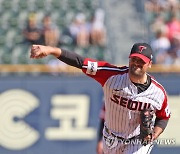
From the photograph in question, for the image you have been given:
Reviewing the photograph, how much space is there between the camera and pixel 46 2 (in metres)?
14.4

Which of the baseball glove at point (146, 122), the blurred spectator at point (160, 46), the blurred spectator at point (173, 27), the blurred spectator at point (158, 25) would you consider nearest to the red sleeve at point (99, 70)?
the baseball glove at point (146, 122)

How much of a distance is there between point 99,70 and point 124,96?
0.39m

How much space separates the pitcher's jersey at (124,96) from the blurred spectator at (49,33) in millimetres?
6515

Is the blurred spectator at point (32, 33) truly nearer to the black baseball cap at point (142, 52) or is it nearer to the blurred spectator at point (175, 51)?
the blurred spectator at point (175, 51)

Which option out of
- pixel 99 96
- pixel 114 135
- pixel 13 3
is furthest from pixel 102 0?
pixel 114 135

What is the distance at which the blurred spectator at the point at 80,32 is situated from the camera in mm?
13203

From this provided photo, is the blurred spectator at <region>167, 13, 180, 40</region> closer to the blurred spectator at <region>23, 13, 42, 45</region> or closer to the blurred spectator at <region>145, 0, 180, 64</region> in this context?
the blurred spectator at <region>145, 0, 180, 64</region>

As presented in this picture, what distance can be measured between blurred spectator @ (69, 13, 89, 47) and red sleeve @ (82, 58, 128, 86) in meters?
6.83

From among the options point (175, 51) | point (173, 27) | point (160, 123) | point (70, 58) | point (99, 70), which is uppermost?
point (70, 58)

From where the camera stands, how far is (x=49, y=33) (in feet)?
42.4

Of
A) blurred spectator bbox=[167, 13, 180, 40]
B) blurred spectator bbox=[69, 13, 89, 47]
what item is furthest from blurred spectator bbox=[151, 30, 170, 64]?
blurred spectator bbox=[69, 13, 89, 47]

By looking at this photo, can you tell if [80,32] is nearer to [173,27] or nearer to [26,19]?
[26,19]

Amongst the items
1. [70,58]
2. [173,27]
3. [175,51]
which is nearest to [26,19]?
[173,27]

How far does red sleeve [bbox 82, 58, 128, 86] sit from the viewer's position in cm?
624
